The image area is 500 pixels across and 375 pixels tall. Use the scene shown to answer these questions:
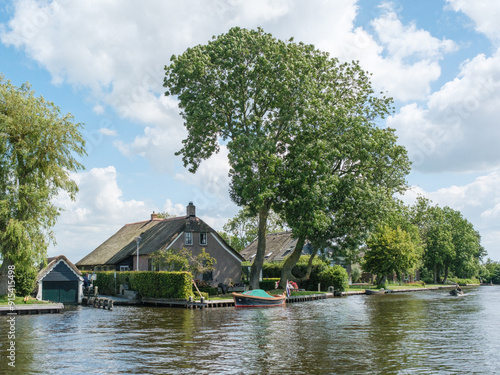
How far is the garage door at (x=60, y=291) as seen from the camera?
47.4 m

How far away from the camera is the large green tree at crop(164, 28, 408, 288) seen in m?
47.3

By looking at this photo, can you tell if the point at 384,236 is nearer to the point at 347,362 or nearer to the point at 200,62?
the point at 200,62

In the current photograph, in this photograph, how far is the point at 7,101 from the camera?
133 ft

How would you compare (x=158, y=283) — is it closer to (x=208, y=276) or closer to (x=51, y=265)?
(x=51, y=265)

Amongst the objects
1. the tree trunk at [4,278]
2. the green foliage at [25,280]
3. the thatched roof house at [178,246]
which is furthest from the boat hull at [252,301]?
the tree trunk at [4,278]

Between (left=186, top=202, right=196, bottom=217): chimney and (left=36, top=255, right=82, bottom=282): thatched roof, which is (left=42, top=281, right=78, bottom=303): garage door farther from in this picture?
(left=186, top=202, right=196, bottom=217): chimney

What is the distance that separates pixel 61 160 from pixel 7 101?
20.4ft

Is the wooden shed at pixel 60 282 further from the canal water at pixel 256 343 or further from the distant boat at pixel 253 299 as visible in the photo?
the distant boat at pixel 253 299

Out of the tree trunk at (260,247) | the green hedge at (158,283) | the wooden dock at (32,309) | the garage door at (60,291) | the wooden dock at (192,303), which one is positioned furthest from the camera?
the tree trunk at (260,247)

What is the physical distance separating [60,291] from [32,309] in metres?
9.89

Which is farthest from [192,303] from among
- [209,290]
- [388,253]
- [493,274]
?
[493,274]

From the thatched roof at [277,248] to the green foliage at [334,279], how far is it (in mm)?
14015

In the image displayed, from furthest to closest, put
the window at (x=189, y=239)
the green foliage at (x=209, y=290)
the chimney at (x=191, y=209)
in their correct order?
the chimney at (x=191, y=209) < the window at (x=189, y=239) < the green foliage at (x=209, y=290)

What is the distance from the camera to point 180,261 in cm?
5309
